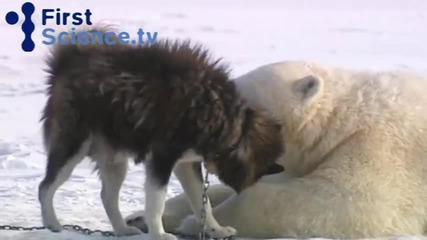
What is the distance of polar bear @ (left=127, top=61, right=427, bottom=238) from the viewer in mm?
4992

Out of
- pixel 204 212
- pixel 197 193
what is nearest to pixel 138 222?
pixel 197 193

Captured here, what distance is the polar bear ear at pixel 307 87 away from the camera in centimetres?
530

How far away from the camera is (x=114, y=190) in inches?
194

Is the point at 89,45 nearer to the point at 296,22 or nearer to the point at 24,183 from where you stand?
the point at 24,183

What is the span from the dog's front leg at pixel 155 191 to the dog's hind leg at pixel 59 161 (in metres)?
0.38

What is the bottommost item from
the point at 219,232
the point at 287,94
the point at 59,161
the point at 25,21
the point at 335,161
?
the point at 25,21

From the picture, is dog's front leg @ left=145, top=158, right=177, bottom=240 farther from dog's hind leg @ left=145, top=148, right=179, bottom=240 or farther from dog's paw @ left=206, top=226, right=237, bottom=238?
dog's paw @ left=206, top=226, right=237, bottom=238

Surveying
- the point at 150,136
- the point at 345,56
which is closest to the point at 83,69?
the point at 150,136

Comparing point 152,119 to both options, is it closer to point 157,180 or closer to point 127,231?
point 157,180

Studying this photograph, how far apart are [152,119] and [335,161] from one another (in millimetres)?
1322

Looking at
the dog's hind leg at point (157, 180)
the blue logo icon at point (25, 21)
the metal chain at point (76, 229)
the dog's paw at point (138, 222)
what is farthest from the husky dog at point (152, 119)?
the blue logo icon at point (25, 21)

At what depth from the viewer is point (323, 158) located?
5.39m

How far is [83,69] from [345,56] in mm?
11932

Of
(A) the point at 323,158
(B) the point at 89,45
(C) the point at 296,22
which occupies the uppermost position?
(B) the point at 89,45
